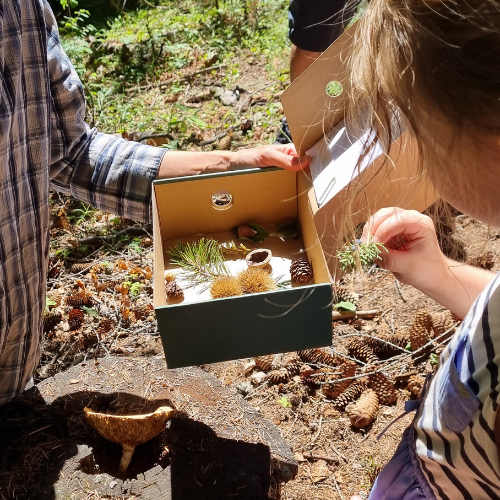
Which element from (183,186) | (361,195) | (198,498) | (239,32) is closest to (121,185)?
(183,186)

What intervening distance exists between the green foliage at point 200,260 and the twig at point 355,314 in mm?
923

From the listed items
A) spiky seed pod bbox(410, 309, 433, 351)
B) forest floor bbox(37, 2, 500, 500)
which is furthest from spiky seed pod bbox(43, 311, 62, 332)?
spiky seed pod bbox(410, 309, 433, 351)

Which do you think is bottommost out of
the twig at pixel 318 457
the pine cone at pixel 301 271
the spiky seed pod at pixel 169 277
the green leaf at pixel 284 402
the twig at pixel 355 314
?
the twig at pixel 318 457

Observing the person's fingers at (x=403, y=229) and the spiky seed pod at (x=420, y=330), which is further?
the spiky seed pod at (x=420, y=330)

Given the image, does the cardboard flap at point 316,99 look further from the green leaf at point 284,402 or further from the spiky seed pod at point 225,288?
the green leaf at point 284,402

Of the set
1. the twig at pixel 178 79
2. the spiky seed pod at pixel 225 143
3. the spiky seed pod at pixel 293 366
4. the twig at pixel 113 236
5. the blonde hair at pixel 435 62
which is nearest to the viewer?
the blonde hair at pixel 435 62

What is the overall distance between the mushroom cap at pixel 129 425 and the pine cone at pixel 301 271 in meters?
0.44

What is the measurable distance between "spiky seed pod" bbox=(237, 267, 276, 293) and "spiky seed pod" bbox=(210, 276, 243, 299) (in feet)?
0.05

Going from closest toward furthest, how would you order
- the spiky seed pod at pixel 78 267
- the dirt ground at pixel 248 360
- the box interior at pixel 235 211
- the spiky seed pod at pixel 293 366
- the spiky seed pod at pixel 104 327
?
the box interior at pixel 235 211 → the dirt ground at pixel 248 360 → the spiky seed pod at pixel 293 366 → the spiky seed pod at pixel 104 327 → the spiky seed pod at pixel 78 267

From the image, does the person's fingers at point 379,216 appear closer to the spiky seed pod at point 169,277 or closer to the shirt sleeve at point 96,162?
the spiky seed pod at point 169,277

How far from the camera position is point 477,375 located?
85cm

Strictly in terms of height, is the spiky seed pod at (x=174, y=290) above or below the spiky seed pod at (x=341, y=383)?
above

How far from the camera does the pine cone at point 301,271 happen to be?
1.27 meters

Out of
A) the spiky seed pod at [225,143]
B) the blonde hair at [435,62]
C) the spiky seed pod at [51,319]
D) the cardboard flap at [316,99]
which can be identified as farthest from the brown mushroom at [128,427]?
the spiky seed pod at [225,143]
